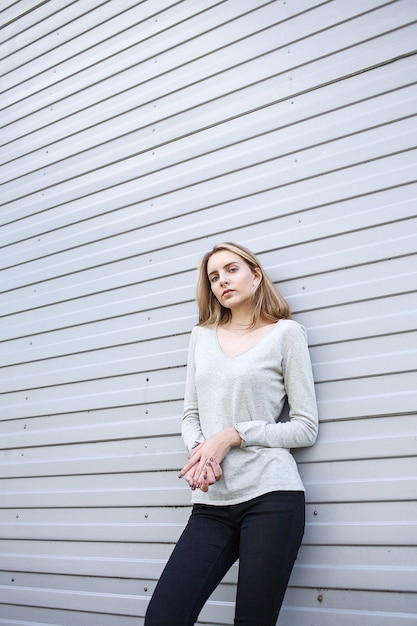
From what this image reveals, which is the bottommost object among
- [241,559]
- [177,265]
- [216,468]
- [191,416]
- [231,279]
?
[241,559]

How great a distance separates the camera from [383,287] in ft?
7.18

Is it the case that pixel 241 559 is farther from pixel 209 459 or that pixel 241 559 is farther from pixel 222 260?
pixel 222 260

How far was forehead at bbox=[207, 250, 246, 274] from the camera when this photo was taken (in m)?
2.29

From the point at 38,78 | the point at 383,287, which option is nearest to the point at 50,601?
the point at 383,287

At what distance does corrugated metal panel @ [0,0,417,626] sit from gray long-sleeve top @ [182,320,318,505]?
0.18 m

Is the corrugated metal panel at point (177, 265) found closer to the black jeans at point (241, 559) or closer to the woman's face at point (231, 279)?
the woman's face at point (231, 279)

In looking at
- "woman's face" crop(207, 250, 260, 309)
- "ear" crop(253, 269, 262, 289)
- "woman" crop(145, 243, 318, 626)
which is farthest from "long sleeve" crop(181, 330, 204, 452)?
"ear" crop(253, 269, 262, 289)

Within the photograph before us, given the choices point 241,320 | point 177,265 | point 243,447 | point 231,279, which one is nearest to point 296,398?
point 243,447

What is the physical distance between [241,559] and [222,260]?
43.8 inches

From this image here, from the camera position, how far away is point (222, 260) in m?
2.30

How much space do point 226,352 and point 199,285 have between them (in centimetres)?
37

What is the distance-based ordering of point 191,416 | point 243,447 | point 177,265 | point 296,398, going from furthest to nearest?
point 177,265 < point 191,416 < point 296,398 < point 243,447

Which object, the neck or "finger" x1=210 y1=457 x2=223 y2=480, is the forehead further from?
"finger" x1=210 y1=457 x2=223 y2=480

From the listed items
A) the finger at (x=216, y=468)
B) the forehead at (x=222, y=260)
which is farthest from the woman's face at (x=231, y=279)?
the finger at (x=216, y=468)
